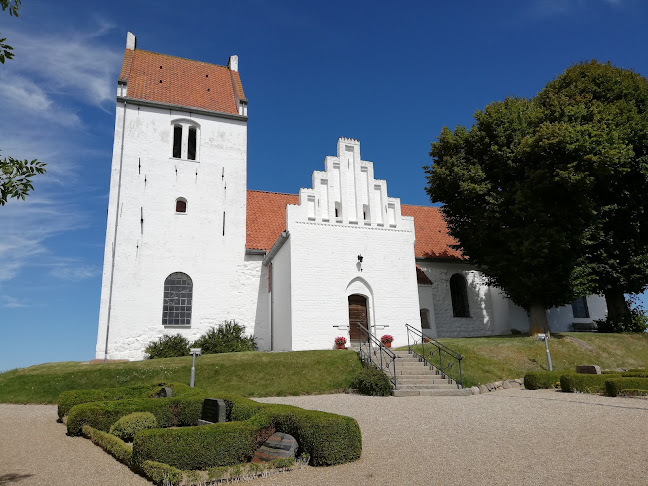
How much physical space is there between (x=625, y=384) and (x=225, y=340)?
15791mm

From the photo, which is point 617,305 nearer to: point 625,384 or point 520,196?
point 520,196

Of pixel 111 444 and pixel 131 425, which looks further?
pixel 131 425

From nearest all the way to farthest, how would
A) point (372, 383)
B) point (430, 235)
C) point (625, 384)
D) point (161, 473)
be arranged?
point (161, 473), point (625, 384), point (372, 383), point (430, 235)

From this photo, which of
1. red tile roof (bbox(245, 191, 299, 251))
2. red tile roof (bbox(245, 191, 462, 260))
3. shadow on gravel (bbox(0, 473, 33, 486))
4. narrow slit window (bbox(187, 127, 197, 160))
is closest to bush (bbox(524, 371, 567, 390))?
red tile roof (bbox(245, 191, 462, 260))

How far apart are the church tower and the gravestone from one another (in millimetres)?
12913

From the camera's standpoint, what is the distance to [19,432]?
32.4 feet

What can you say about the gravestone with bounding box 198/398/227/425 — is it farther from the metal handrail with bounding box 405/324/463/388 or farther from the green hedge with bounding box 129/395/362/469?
the metal handrail with bounding box 405/324/463/388

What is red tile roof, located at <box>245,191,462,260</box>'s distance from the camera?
25.2m

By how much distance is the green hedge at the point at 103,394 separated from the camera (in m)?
11.1

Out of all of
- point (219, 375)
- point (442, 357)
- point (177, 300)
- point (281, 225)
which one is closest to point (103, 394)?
point (219, 375)

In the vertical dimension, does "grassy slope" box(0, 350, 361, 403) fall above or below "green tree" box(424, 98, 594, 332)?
below

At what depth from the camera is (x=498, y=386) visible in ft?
52.0

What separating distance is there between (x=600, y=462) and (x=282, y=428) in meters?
4.78

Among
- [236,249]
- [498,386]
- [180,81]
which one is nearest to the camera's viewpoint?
[498,386]
